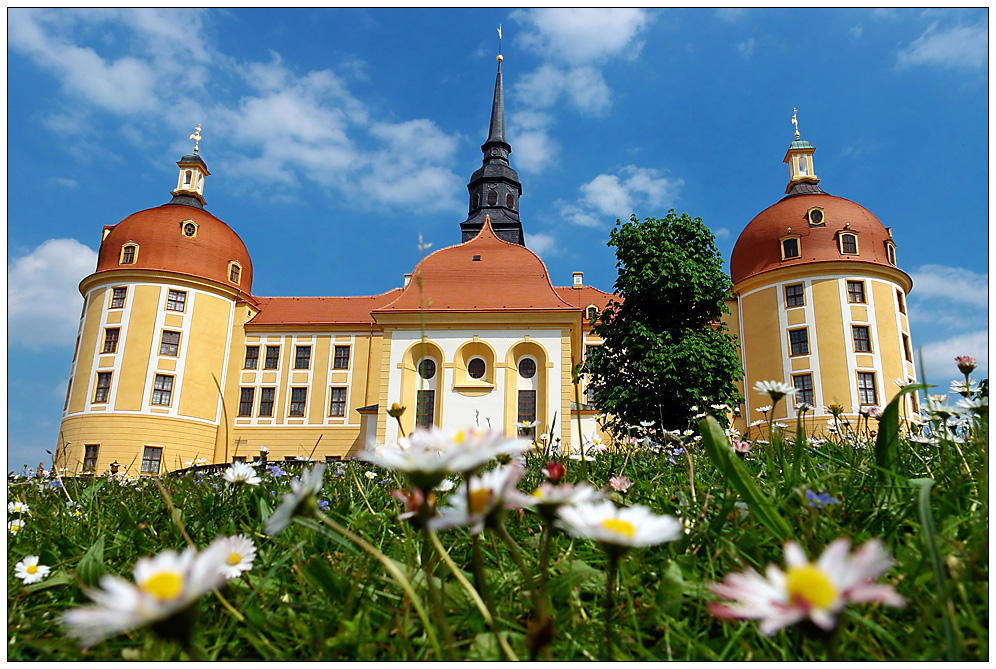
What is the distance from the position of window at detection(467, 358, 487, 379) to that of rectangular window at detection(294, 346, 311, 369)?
11.3 metres

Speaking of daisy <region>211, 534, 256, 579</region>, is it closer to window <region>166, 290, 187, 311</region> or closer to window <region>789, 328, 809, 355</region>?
window <region>789, 328, 809, 355</region>

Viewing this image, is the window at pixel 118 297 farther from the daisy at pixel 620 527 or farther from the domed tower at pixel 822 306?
the daisy at pixel 620 527

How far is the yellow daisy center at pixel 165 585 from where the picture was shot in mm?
761

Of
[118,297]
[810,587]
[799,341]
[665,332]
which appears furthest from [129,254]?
[810,587]

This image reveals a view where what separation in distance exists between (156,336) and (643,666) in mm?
35647

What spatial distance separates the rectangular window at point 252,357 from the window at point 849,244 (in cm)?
3269

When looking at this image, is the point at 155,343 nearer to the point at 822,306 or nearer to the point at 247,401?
the point at 247,401

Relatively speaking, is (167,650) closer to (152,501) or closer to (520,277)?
(152,501)

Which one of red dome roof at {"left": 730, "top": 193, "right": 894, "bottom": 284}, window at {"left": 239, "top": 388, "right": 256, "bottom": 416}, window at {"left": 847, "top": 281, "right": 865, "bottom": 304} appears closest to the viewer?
window at {"left": 847, "top": 281, "right": 865, "bottom": 304}

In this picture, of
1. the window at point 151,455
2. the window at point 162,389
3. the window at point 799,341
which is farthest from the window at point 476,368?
the window at point 151,455

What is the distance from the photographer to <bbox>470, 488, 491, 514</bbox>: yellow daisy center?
3.40 ft

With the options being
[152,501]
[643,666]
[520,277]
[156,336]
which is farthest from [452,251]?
[643,666]

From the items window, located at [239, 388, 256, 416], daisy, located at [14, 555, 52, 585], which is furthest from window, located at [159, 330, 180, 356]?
daisy, located at [14, 555, 52, 585]

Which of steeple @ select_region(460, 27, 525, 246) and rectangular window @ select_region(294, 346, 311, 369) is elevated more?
steeple @ select_region(460, 27, 525, 246)
